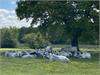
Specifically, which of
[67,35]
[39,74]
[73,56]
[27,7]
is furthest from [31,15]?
Answer: [39,74]

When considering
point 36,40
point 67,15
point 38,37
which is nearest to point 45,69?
point 67,15

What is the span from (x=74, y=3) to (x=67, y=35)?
120 inches

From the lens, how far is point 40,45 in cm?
2792

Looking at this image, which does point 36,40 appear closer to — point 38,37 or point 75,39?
point 38,37

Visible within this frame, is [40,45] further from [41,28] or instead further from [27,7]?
[27,7]

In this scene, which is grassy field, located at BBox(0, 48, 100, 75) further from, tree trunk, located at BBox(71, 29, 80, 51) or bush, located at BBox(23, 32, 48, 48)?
bush, located at BBox(23, 32, 48, 48)

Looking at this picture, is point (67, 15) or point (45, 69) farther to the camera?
point (67, 15)

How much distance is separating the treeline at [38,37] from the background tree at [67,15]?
15.7 inches

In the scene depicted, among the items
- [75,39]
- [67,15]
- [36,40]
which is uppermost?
[67,15]

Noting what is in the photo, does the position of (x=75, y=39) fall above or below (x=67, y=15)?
below

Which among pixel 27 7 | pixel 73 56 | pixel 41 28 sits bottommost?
pixel 73 56

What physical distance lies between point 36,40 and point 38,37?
1.20 metres

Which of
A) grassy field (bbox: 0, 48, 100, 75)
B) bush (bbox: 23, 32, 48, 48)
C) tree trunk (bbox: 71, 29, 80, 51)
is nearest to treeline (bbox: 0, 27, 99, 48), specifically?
bush (bbox: 23, 32, 48, 48)

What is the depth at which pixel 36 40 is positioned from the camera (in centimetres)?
2925
